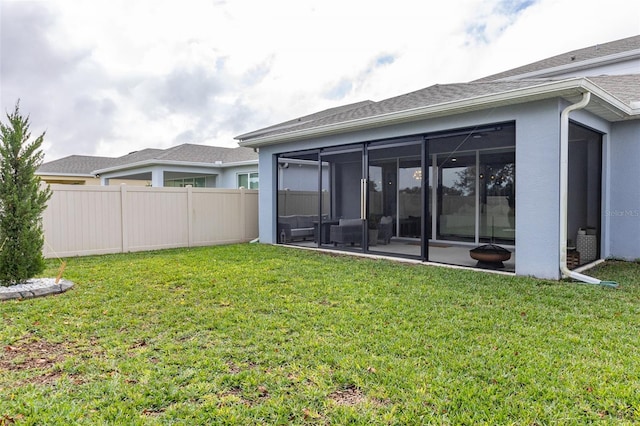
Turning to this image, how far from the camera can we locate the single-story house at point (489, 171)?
6172 mm

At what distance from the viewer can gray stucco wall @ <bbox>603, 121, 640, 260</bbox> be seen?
7629mm

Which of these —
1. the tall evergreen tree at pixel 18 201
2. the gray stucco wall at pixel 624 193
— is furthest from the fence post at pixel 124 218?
the gray stucco wall at pixel 624 193

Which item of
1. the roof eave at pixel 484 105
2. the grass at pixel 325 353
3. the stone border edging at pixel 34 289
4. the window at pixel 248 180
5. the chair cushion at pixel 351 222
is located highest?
the roof eave at pixel 484 105

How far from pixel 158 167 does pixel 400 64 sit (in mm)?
10658

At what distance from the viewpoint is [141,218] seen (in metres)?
9.99

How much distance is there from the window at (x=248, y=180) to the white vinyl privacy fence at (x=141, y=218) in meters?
4.49

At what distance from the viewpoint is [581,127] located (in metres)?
6.93

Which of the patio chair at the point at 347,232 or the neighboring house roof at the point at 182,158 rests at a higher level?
the neighboring house roof at the point at 182,158

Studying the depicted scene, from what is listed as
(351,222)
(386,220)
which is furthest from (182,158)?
(386,220)

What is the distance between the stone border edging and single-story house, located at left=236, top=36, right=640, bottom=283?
18.5ft

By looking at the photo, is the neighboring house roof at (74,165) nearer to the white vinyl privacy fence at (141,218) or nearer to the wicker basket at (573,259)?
the white vinyl privacy fence at (141,218)

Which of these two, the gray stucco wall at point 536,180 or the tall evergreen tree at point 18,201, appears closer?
the tall evergreen tree at point 18,201

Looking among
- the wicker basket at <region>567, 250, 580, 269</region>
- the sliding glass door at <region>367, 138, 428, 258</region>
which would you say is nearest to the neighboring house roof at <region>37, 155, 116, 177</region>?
the sliding glass door at <region>367, 138, 428, 258</region>

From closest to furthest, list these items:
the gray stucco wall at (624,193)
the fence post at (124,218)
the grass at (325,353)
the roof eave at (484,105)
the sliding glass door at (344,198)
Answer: the grass at (325,353) → the roof eave at (484,105) → the gray stucco wall at (624,193) → the sliding glass door at (344,198) → the fence post at (124,218)
